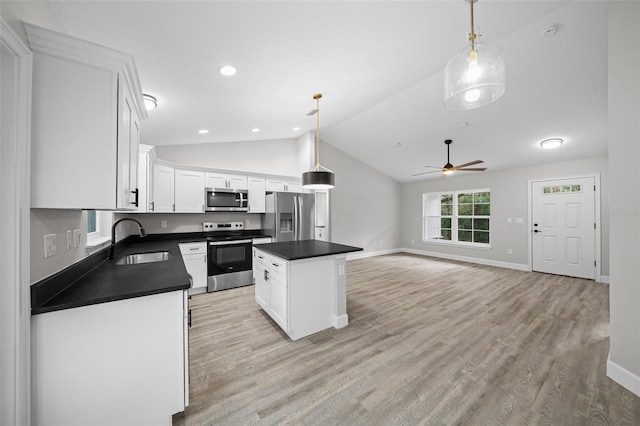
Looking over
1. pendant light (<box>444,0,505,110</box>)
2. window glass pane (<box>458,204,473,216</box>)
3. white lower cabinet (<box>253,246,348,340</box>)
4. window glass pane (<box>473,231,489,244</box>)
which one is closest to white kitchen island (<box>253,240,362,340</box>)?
white lower cabinet (<box>253,246,348,340</box>)

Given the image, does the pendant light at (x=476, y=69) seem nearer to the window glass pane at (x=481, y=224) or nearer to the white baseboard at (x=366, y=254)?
the white baseboard at (x=366, y=254)

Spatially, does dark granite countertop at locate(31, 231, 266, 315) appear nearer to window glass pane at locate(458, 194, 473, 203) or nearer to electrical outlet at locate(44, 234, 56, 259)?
electrical outlet at locate(44, 234, 56, 259)

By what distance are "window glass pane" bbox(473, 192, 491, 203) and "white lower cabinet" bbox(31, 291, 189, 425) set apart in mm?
6854

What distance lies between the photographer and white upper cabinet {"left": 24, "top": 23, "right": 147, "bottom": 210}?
45.5 inches

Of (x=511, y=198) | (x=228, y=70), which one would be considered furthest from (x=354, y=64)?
(x=511, y=198)

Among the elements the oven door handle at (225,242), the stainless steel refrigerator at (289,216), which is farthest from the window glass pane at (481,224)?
the oven door handle at (225,242)

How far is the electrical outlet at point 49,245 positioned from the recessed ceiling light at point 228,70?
1.77m

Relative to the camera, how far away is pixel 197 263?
12.3 feet

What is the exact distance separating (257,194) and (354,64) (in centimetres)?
287

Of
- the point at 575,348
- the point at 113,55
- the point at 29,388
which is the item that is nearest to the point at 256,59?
the point at 113,55

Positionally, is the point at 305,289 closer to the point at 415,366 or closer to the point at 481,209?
the point at 415,366

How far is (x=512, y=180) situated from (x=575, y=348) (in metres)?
4.32

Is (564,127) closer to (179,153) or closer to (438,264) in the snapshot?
(438,264)

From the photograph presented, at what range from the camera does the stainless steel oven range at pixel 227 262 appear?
152 inches
